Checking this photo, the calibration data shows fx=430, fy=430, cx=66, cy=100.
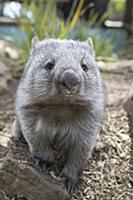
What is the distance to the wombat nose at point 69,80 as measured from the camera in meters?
2.38

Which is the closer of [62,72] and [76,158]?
[62,72]

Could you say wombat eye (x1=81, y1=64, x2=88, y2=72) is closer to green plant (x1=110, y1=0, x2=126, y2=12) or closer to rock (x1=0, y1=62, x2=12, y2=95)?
rock (x1=0, y1=62, x2=12, y2=95)

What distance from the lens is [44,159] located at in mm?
2992

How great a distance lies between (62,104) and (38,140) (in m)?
0.40

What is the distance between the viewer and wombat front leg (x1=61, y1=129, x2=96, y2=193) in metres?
2.91

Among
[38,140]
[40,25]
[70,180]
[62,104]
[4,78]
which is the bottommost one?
[70,180]

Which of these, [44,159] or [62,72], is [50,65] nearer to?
[62,72]

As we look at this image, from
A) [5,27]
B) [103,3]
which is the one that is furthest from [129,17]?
[5,27]

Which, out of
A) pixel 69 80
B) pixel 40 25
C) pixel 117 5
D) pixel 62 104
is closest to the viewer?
pixel 69 80

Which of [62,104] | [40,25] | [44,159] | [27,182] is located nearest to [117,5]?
[40,25]

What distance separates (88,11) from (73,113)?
214 inches

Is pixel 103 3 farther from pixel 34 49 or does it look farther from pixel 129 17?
pixel 34 49

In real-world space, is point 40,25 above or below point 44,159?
above

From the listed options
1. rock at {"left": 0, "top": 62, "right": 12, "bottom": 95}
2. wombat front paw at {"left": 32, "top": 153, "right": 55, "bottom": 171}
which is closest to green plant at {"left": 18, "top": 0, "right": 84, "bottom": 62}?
rock at {"left": 0, "top": 62, "right": 12, "bottom": 95}
